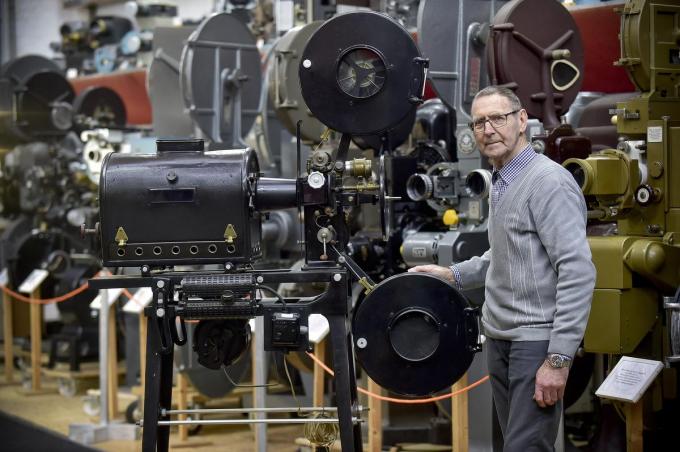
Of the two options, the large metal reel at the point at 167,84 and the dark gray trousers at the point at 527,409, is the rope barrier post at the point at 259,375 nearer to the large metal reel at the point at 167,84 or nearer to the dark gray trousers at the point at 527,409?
the dark gray trousers at the point at 527,409

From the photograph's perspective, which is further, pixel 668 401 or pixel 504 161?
pixel 668 401

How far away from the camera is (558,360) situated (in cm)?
360

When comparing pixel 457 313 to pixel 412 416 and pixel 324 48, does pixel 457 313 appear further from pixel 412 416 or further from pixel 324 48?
pixel 412 416

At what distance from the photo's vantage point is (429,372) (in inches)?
170

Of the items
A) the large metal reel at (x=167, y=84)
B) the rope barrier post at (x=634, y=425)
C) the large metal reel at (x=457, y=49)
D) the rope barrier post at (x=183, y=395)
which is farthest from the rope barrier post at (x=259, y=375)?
the large metal reel at (x=167, y=84)

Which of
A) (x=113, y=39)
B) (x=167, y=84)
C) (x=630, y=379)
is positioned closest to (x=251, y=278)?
(x=630, y=379)

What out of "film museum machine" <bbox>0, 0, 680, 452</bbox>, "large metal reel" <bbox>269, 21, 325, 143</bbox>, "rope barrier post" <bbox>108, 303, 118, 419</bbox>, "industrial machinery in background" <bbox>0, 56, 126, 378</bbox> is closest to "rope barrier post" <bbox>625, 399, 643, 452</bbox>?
"film museum machine" <bbox>0, 0, 680, 452</bbox>

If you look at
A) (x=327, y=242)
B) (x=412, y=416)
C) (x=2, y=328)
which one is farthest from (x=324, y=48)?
(x=2, y=328)

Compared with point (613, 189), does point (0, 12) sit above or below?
above

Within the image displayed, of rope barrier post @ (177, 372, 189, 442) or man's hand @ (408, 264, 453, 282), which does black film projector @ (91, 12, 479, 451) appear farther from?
rope barrier post @ (177, 372, 189, 442)

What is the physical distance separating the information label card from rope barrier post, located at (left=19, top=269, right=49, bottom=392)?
5089 millimetres

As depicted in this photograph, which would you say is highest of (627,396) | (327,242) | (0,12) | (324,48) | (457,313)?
(0,12)

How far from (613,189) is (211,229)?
5.99 feet

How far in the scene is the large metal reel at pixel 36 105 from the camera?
940 cm
